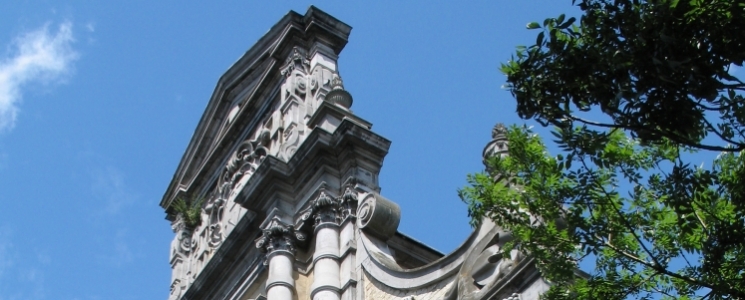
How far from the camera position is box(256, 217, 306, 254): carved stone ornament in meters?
19.5

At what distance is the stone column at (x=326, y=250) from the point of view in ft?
59.4

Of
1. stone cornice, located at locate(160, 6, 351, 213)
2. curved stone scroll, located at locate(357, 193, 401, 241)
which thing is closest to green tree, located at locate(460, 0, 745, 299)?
curved stone scroll, located at locate(357, 193, 401, 241)

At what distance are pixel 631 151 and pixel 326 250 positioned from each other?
28.4 feet

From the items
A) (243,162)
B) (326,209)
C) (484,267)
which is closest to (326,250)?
(326,209)

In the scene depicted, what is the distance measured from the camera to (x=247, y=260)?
2119 cm

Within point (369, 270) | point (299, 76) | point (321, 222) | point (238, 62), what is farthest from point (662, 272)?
point (238, 62)

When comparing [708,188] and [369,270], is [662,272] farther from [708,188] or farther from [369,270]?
[369,270]

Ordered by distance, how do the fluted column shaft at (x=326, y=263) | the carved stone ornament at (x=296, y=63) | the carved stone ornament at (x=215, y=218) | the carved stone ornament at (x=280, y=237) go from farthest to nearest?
the carved stone ornament at (x=215, y=218)
the carved stone ornament at (x=296, y=63)
the carved stone ornament at (x=280, y=237)
the fluted column shaft at (x=326, y=263)

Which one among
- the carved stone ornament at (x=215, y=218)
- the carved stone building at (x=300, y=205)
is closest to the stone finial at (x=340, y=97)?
the carved stone building at (x=300, y=205)

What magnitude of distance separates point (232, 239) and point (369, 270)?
413cm

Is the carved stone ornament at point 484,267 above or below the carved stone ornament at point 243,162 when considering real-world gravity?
below

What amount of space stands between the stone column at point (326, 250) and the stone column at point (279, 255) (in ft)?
1.52

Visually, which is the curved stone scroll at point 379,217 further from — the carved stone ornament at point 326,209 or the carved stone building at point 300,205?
the carved stone ornament at point 326,209

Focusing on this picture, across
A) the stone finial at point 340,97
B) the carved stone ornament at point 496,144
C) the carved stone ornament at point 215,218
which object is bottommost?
the carved stone ornament at point 496,144
